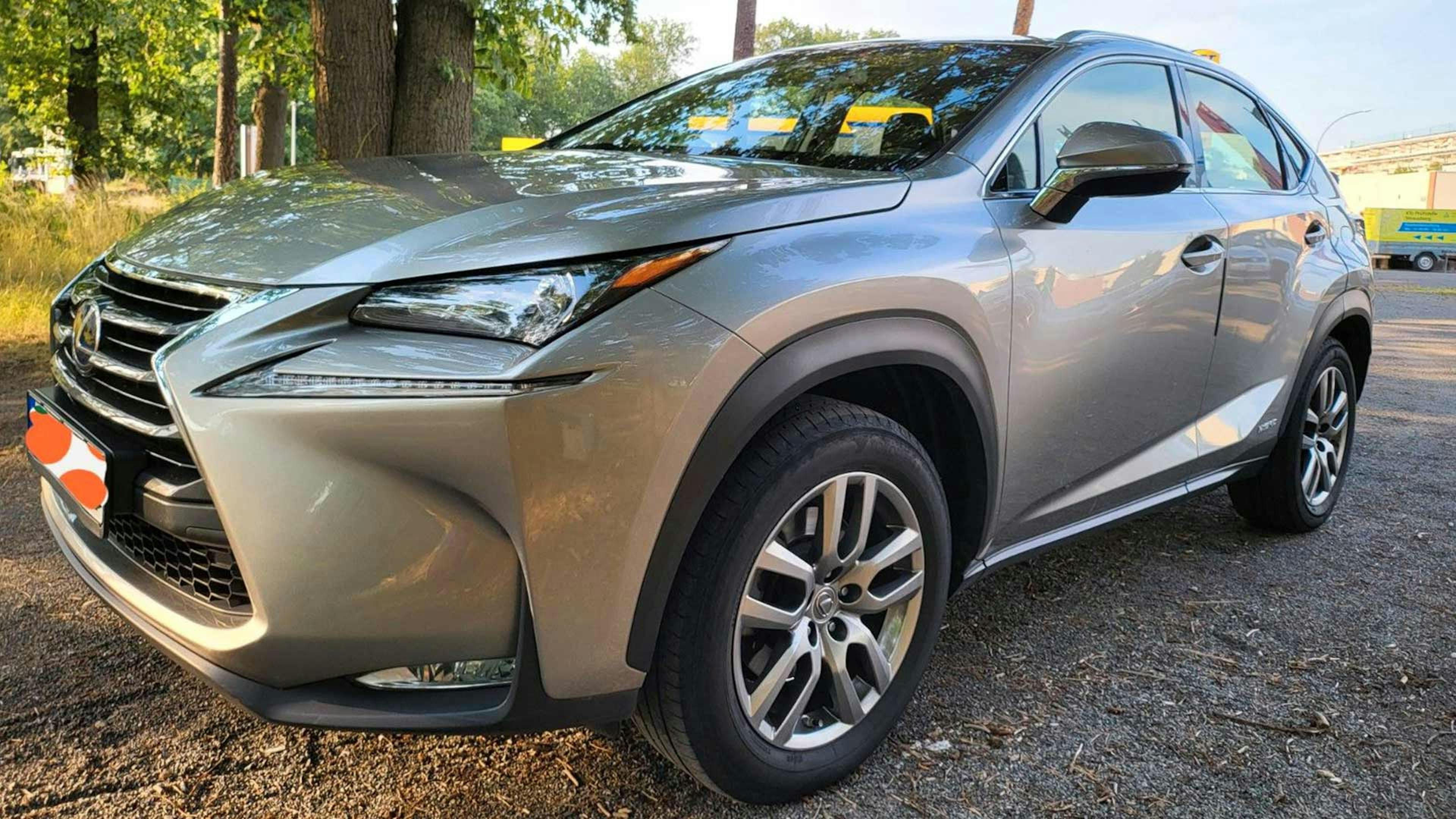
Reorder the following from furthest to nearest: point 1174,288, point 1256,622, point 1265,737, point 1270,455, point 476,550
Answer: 1. point 1270,455
2. point 1256,622
3. point 1174,288
4. point 1265,737
5. point 476,550

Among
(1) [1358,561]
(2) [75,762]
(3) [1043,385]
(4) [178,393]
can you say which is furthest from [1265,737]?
(2) [75,762]

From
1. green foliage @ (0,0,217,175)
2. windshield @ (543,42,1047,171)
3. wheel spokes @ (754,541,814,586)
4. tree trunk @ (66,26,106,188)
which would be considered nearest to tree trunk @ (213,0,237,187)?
green foliage @ (0,0,217,175)

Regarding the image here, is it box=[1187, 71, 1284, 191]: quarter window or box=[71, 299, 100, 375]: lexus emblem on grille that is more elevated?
box=[1187, 71, 1284, 191]: quarter window

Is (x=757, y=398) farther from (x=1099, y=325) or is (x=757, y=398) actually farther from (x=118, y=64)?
(x=118, y=64)

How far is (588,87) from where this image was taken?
6444 cm

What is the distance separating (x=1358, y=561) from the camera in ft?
12.5

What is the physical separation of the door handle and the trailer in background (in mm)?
38519

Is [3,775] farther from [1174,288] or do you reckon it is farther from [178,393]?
[1174,288]

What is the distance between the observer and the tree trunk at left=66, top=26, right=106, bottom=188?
20.0 meters

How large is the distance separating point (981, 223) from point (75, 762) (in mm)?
2157

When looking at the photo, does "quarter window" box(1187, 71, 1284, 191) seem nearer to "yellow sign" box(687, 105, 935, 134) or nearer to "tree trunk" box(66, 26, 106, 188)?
"yellow sign" box(687, 105, 935, 134)

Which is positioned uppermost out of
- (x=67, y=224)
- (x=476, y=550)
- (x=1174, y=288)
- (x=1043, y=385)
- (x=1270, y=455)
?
(x=1174, y=288)

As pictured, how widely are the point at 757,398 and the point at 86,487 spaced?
121 centimetres

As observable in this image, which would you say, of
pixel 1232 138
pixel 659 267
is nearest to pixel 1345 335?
pixel 1232 138
